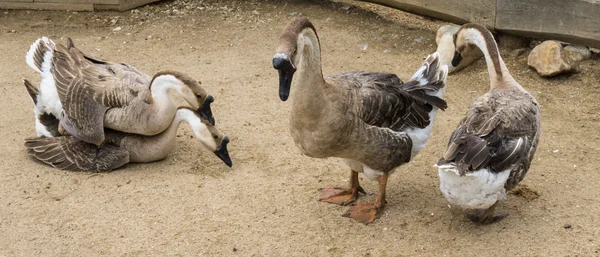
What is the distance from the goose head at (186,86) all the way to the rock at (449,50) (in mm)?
2698

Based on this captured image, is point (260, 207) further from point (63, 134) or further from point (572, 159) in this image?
point (572, 159)

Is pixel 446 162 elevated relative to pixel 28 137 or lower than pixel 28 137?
elevated

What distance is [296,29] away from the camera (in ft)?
15.2

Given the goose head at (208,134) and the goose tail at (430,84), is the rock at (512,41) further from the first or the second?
the goose head at (208,134)

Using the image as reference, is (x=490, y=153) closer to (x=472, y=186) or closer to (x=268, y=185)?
(x=472, y=186)

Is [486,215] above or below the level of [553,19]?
below

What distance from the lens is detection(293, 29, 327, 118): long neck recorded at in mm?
4863

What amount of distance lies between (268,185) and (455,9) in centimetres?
359

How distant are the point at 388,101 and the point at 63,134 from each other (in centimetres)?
314

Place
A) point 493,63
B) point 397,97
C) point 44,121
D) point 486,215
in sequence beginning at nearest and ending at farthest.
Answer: point 486,215 → point 397,97 → point 493,63 → point 44,121

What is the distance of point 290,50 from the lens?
14.7 ft

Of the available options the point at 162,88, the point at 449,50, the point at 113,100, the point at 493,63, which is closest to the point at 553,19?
the point at 449,50

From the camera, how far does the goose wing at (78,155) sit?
630 cm

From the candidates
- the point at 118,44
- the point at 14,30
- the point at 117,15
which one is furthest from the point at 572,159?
the point at 14,30
